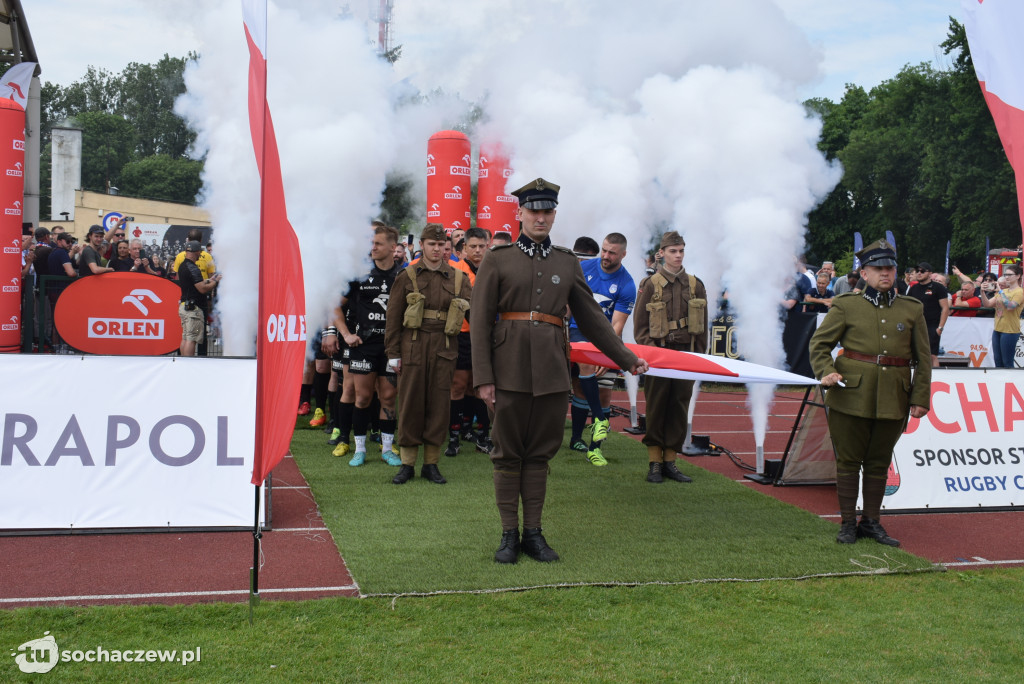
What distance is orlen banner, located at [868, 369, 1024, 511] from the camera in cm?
686

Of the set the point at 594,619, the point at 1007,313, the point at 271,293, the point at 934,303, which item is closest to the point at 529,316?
the point at 271,293

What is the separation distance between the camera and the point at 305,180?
9406 millimetres

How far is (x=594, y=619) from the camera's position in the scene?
4492mm

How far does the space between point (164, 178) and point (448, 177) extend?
54470mm

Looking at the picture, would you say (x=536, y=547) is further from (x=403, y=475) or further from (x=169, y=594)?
(x=403, y=475)

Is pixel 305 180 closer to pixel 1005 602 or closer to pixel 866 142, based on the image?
pixel 1005 602

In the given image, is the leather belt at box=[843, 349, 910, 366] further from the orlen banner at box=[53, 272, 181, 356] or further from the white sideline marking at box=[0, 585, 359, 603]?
the orlen banner at box=[53, 272, 181, 356]

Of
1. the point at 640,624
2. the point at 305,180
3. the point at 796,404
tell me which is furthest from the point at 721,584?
the point at 796,404

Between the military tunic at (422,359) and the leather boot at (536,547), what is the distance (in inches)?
82.0

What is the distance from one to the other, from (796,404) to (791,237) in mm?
5107

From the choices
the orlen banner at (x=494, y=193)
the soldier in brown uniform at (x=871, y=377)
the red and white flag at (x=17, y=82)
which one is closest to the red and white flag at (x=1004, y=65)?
the soldier in brown uniform at (x=871, y=377)

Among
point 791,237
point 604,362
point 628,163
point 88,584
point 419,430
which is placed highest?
point 628,163

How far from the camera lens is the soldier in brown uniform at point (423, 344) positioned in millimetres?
7316

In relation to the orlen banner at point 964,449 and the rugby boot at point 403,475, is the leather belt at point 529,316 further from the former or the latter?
the orlen banner at point 964,449
